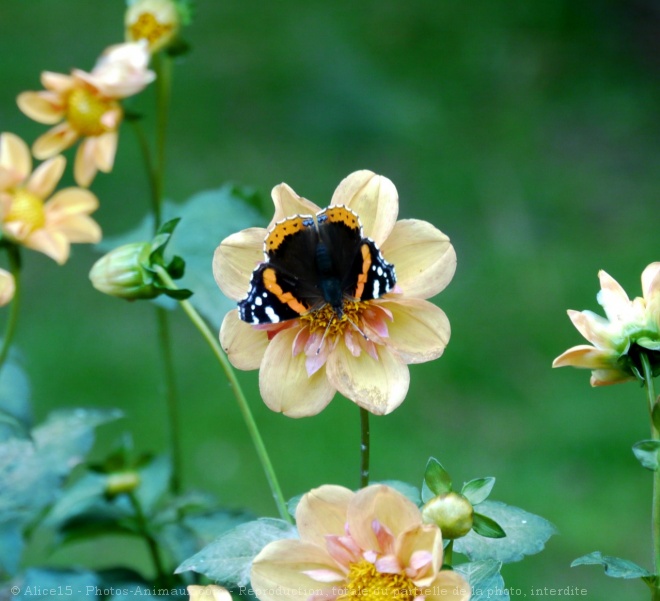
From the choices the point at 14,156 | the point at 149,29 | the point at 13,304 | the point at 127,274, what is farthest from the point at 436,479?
the point at 149,29

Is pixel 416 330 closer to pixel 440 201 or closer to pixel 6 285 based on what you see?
pixel 6 285

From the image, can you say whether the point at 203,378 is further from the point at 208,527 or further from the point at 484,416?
the point at 208,527

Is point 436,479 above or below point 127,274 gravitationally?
below

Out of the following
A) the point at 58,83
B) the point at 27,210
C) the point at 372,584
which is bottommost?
the point at 372,584

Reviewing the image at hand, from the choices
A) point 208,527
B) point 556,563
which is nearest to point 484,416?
point 556,563

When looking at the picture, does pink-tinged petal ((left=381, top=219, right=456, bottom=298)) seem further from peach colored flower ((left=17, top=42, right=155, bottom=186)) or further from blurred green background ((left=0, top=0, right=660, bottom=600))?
blurred green background ((left=0, top=0, right=660, bottom=600))

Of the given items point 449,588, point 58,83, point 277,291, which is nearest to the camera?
point 449,588

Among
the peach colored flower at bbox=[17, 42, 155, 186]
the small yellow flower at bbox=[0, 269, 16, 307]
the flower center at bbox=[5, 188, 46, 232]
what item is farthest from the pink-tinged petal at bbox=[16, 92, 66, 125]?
the small yellow flower at bbox=[0, 269, 16, 307]
